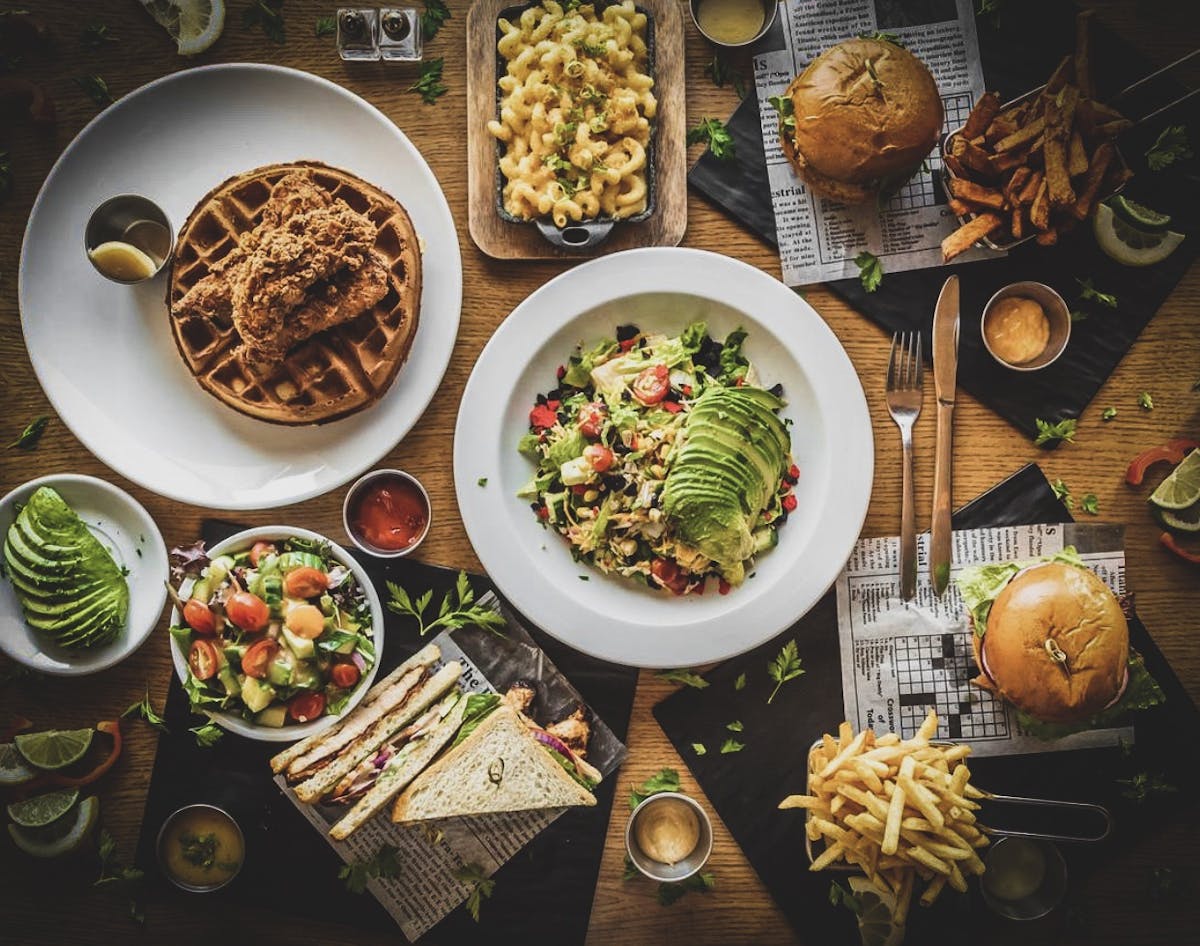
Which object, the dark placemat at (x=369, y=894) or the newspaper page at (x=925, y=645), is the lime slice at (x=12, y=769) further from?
the newspaper page at (x=925, y=645)

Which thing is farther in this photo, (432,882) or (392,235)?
(432,882)

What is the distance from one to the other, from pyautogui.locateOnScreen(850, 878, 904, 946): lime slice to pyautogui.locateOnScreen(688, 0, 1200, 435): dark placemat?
1.85 metres

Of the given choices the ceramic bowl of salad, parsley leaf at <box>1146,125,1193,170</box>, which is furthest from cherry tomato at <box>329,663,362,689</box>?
parsley leaf at <box>1146,125,1193,170</box>

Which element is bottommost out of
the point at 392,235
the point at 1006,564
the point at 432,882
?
the point at 432,882

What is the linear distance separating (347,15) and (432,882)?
11.1 ft

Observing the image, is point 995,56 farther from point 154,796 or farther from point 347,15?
point 154,796

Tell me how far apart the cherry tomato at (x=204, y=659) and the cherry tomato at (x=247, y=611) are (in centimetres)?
16

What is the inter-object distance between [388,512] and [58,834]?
5.85 feet

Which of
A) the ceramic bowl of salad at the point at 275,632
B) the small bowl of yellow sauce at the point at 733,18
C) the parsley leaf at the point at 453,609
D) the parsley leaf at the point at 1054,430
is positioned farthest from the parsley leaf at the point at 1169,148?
the ceramic bowl of salad at the point at 275,632

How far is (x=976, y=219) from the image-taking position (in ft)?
10.6

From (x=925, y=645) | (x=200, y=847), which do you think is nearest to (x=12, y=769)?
(x=200, y=847)

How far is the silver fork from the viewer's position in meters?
3.39

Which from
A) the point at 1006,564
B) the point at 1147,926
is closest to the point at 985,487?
the point at 1006,564

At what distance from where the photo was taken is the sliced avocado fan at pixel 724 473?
3072mm
